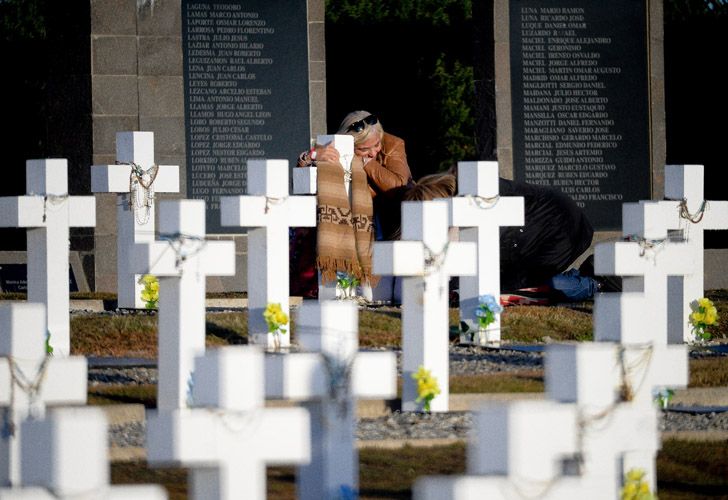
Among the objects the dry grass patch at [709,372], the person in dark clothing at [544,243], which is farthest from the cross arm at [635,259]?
the person in dark clothing at [544,243]

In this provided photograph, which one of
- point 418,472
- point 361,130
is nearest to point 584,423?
Result: point 418,472

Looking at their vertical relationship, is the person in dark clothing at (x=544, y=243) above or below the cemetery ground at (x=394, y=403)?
above

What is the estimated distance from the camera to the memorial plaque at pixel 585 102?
51.8 feet

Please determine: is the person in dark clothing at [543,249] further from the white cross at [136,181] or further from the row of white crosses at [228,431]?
the row of white crosses at [228,431]

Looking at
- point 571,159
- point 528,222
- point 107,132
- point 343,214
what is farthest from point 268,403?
point 571,159

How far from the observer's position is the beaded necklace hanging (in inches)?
448

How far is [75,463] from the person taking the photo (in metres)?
3.70

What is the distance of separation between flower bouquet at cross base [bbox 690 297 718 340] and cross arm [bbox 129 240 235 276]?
13.9 ft

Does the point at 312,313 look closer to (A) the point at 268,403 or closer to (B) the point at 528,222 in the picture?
(A) the point at 268,403

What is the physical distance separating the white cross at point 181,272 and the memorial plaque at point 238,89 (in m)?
7.60

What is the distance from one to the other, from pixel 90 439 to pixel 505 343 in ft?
23.3

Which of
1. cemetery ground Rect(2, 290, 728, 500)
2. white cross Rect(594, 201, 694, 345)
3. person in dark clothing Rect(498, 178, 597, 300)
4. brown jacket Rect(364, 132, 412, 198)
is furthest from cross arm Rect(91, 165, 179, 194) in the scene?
white cross Rect(594, 201, 694, 345)

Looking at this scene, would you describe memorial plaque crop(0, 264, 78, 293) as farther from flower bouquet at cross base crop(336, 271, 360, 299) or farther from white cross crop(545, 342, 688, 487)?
white cross crop(545, 342, 688, 487)

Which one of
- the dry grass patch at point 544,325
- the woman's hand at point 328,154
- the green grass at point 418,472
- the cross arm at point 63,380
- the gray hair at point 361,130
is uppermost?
the gray hair at point 361,130
